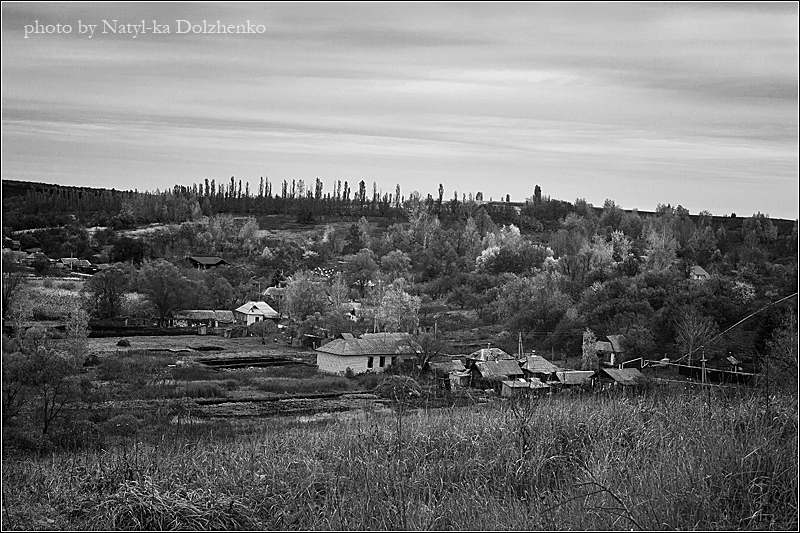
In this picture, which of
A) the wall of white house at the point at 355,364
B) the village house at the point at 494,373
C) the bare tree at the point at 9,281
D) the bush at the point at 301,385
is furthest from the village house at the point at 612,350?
the bare tree at the point at 9,281

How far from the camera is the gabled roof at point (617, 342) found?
525 inches

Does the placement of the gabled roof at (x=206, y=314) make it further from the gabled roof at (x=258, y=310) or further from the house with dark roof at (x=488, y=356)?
the house with dark roof at (x=488, y=356)

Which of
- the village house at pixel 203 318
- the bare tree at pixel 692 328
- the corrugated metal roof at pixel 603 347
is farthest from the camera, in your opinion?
the village house at pixel 203 318

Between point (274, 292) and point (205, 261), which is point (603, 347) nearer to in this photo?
point (274, 292)

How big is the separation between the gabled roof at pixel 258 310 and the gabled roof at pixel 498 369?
27.9ft

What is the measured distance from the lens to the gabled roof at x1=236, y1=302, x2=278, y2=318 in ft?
63.4

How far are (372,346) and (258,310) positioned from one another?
6047 millimetres

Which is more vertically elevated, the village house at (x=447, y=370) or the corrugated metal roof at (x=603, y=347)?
the corrugated metal roof at (x=603, y=347)

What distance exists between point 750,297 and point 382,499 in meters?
12.5

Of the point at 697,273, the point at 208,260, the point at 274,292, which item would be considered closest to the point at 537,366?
the point at 697,273

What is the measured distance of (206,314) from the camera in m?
18.7

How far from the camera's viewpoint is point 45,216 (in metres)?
8.77

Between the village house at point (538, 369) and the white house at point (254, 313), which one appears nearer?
the village house at point (538, 369)

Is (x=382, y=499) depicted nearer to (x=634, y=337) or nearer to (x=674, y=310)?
(x=634, y=337)
